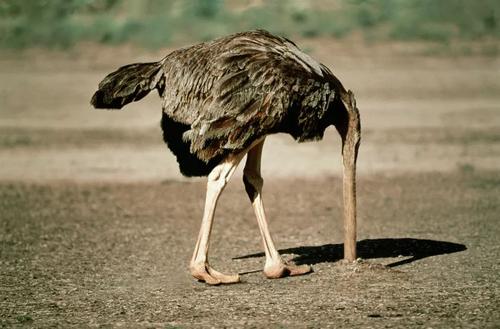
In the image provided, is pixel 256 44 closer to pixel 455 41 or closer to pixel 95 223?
pixel 95 223

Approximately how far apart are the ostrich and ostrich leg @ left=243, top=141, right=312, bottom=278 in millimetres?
11

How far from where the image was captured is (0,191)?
48.0 ft

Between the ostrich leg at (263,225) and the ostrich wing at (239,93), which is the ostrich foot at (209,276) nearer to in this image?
the ostrich leg at (263,225)

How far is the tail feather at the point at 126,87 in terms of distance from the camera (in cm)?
894

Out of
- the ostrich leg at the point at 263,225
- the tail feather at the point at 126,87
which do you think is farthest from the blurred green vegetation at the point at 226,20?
the tail feather at the point at 126,87

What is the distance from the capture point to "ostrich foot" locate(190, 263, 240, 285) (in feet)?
28.9

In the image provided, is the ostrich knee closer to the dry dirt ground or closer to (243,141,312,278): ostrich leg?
(243,141,312,278): ostrich leg

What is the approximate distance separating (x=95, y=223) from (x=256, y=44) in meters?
4.02

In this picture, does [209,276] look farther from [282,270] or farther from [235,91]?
[235,91]

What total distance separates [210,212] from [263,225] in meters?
0.58

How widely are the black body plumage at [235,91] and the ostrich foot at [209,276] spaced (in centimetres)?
79

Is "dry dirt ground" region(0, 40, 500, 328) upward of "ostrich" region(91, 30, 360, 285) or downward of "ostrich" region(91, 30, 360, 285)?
downward

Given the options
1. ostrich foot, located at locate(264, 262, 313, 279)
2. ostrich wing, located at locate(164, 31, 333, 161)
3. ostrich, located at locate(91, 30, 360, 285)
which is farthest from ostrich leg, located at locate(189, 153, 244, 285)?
ostrich foot, located at locate(264, 262, 313, 279)

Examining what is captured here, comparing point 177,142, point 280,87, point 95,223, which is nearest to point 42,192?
point 95,223
